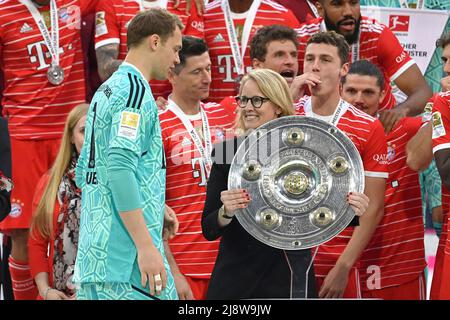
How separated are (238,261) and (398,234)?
5.08 feet

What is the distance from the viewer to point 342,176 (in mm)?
4781

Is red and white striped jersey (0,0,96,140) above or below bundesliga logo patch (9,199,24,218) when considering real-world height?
above

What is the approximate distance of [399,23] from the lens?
7945 mm

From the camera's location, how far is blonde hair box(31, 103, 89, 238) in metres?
6.14

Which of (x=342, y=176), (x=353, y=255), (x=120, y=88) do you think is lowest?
(x=353, y=255)

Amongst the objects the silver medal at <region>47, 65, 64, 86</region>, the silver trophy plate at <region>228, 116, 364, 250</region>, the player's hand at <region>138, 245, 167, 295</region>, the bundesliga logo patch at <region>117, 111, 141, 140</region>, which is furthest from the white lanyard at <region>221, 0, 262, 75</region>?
the player's hand at <region>138, 245, 167, 295</region>

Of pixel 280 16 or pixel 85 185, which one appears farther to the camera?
pixel 280 16

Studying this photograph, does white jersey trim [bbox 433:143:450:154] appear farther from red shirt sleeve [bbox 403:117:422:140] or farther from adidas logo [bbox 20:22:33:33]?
adidas logo [bbox 20:22:33:33]

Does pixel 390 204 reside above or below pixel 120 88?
below

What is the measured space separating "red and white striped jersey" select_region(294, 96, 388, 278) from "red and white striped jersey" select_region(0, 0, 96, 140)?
2.19 metres

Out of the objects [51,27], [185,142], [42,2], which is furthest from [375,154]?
[42,2]
